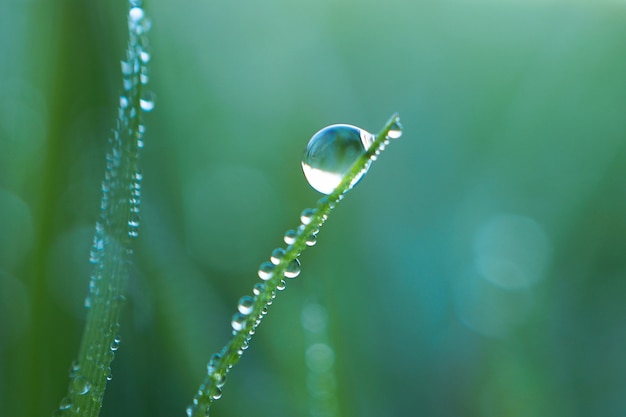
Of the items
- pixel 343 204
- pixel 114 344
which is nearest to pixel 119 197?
pixel 114 344

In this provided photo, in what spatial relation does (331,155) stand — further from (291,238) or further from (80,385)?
(80,385)

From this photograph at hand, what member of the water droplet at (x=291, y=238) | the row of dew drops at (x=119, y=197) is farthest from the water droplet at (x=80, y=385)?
the water droplet at (x=291, y=238)

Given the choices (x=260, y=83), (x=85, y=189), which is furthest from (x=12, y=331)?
(x=260, y=83)

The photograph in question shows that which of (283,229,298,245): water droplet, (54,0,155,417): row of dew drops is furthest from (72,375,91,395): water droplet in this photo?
(283,229,298,245): water droplet

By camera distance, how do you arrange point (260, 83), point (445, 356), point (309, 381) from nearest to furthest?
point (309, 381)
point (445, 356)
point (260, 83)

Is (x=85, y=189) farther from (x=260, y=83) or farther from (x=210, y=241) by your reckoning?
(x=260, y=83)

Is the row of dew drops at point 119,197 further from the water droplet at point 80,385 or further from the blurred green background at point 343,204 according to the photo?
the blurred green background at point 343,204
